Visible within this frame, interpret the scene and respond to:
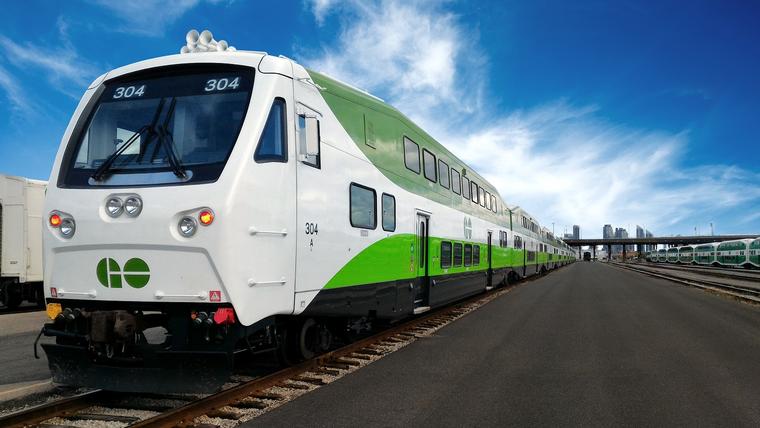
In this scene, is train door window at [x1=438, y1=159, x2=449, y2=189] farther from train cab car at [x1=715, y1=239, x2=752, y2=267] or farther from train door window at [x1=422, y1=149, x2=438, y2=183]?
train cab car at [x1=715, y1=239, x2=752, y2=267]

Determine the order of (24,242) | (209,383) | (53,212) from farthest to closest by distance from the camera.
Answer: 1. (24,242)
2. (53,212)
3. (209,383)

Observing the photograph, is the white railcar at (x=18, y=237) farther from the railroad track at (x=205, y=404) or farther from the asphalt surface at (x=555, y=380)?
the asphalt surface at (x=555, y=380)

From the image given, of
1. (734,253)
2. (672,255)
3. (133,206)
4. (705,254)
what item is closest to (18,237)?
(133,206)

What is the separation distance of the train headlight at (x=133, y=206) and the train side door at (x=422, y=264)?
5552 mm

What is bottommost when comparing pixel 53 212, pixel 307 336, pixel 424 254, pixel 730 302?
pixel 730 302

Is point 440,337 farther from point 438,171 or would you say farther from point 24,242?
point 24,242

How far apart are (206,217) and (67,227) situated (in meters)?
1.59

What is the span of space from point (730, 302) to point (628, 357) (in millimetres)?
11927

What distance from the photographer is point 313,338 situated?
7.05 meters

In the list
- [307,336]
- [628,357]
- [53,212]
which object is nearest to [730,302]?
[628,357]

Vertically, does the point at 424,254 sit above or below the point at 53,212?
below

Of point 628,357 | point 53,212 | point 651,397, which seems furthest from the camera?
point 628,357

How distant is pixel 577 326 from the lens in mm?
11258

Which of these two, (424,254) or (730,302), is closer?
(424,254)
